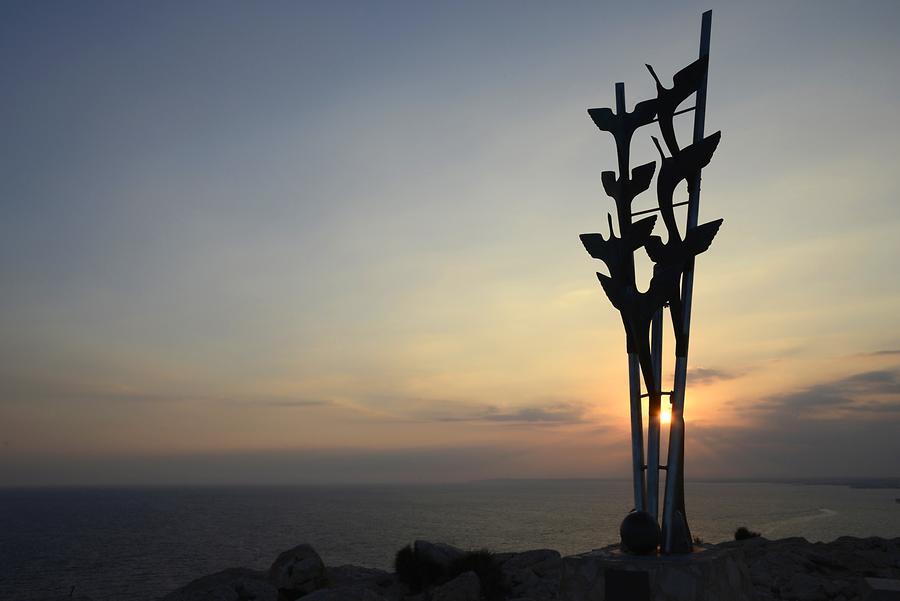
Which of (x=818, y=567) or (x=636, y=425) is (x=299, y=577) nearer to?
(x=636, y=425)

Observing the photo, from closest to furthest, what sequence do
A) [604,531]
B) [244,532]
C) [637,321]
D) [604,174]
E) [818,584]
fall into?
[637,321] → [604,174] → [818,584] → [604,531] → [244,532]

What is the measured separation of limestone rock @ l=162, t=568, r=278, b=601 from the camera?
1772cm

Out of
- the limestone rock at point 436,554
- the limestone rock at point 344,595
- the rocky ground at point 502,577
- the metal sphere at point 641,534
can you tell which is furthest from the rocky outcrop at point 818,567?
the limestone rock at point 344,595

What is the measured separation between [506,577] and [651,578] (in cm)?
1036

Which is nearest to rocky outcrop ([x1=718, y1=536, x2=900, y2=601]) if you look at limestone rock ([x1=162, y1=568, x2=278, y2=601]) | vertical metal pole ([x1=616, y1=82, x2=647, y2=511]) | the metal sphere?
vertical metal pole ([x1=616, y1=82, x2=647, y2=511])

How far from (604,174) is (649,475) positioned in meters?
5.67

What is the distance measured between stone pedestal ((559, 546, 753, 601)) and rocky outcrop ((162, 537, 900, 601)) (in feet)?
5.64

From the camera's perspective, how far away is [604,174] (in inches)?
548

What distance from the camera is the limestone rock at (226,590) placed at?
17.7m

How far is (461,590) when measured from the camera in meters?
17.9

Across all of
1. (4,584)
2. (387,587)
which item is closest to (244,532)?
(4,584)

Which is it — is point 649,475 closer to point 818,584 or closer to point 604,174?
point 604,174

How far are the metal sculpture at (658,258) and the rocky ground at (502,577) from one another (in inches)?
244

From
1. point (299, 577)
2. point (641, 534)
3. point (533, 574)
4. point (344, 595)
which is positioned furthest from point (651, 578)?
point (533, 574)
